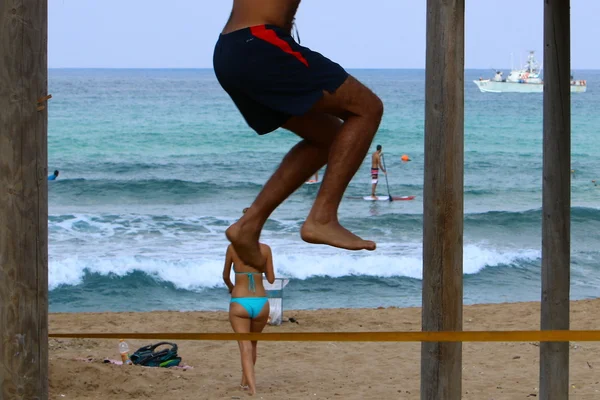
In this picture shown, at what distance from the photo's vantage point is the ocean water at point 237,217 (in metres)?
16.0

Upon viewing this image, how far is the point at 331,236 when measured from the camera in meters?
3.01

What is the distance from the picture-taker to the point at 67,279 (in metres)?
16.3

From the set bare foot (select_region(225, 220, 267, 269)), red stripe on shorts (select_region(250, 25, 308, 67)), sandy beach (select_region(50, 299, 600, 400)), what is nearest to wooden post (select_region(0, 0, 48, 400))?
bare foot (select_region(225, 220, 267, 269))

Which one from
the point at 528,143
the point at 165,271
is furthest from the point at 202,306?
the point at 528,143

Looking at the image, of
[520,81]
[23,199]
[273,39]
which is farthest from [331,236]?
[520,81]

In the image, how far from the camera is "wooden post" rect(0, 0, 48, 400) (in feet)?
11.0

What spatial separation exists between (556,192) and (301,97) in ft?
10.3

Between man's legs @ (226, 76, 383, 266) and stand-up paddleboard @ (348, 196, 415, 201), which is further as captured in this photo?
stand-up paddleboard @ (348, 196, 415, 201)

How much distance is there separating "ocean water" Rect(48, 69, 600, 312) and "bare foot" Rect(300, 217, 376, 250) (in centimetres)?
1140

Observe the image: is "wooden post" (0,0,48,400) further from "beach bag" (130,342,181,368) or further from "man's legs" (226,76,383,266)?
"beach bag" (130,342,181,368)

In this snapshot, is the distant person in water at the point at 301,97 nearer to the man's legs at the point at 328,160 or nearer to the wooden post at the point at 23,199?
the man's legs at the point at 328,160

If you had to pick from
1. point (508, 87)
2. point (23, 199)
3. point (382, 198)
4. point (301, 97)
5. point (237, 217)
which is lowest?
point (237, 217)

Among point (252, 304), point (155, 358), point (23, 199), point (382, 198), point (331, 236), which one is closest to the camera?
point (331, 236)

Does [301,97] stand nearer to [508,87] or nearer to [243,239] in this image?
[243,239]
